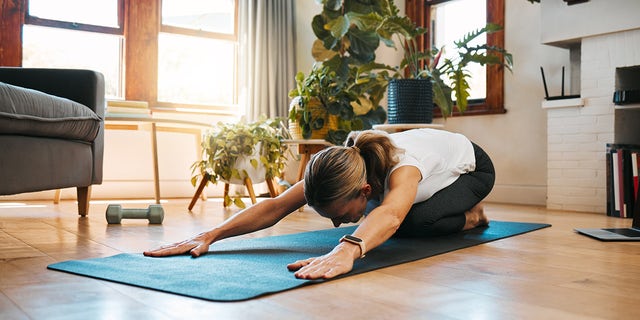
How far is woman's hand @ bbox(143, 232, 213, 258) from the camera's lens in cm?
164

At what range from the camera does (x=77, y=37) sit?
13.9ft

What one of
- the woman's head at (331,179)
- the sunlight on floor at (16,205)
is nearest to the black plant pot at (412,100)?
the woman's head at (331,179)

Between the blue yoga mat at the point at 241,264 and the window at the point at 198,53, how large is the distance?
Result: 2825 millimetres

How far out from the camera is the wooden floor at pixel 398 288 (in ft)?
3.50

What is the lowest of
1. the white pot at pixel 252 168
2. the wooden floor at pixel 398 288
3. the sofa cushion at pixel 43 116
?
the wooden floor at pixel 398 288

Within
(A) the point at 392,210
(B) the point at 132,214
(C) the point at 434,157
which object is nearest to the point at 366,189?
(A) the point at 392,210

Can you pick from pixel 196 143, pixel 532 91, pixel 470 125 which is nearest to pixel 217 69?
pixel 196 143

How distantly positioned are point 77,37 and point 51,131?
81.2 inches

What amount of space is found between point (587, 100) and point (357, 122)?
1.44 metres

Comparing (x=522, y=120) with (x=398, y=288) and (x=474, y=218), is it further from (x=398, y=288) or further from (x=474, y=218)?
(x=398, y=288)

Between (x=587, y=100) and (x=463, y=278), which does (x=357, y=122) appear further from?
(x=463, y=278)

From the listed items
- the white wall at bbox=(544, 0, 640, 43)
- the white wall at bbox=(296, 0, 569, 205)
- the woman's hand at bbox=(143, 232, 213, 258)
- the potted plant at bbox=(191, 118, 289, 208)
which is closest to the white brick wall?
the white wall at bbox=(544, 0, 640, 43)

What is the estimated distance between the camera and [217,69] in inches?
193

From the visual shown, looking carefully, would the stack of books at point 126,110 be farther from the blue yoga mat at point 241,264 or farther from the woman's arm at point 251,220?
the woman's arm at point 251,220
